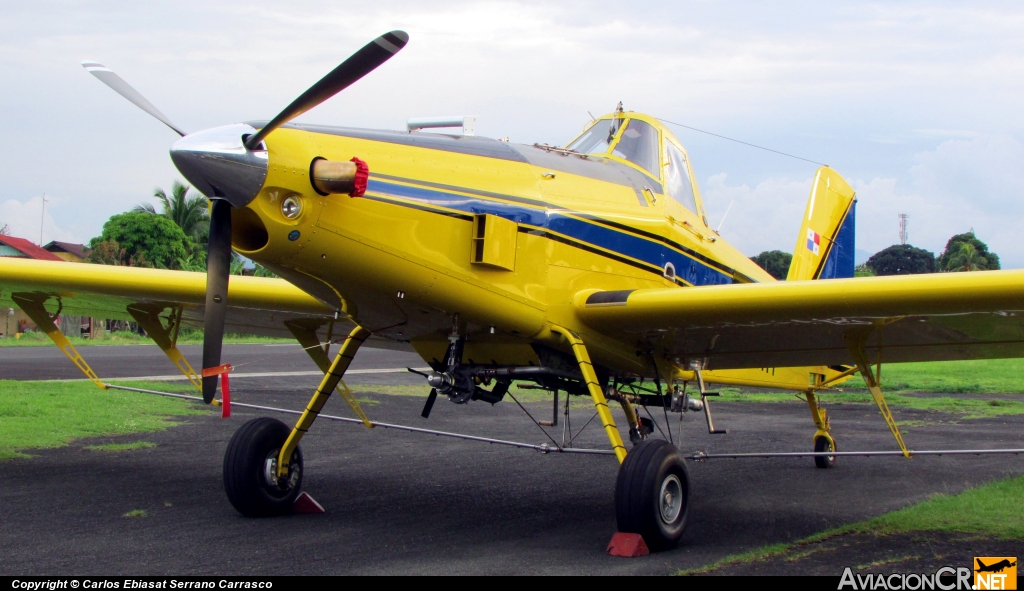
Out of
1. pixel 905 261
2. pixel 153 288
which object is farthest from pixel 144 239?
pixel 905 261

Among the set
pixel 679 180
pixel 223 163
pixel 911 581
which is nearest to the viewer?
pixel 223 163

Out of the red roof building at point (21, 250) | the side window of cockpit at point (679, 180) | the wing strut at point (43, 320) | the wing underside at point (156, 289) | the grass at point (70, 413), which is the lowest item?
the grass at point (70, 413)

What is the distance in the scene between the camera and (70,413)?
13008 millimetres

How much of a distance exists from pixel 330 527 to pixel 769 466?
6.73m

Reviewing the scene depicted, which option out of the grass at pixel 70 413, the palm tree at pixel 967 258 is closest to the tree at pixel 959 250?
the palm tree at pixel 967 258

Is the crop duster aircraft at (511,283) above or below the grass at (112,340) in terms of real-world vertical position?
above

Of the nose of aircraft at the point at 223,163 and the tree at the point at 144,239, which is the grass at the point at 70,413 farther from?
the tree at the point at 144,239

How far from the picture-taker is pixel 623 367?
768 cm

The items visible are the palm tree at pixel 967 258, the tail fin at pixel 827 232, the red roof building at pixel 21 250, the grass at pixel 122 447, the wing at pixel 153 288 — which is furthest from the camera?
the palm tree at pixel 967 258

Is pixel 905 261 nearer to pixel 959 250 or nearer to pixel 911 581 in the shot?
pixel 959 250

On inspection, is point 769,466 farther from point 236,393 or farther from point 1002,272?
point 236,393

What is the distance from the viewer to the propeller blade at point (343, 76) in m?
5.11

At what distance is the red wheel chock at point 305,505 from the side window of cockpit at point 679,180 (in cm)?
420

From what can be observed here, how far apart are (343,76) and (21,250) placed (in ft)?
164
